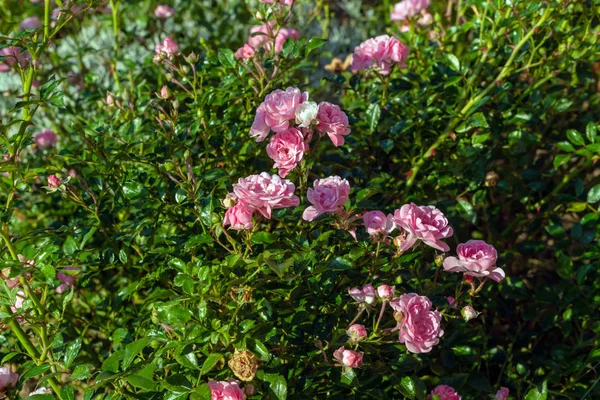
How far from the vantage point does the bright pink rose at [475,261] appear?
152 centimetres

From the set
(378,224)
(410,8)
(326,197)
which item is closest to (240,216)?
(326,197)

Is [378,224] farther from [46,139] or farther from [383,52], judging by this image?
[46,139]

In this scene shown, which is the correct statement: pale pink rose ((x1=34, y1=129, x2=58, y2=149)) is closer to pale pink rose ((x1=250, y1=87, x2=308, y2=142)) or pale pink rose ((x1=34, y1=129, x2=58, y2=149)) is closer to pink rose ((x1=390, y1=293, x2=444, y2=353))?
pale pink rose ((x1=250, y1=87, x2=308, y2=142))

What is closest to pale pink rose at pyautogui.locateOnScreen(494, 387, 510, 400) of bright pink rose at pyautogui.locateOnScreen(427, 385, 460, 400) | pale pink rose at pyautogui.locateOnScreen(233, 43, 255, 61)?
bright pink rose at pyautogui.locateOnScreen(427, 385, 460, 400)

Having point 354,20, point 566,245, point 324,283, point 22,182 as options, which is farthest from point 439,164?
point 354,20

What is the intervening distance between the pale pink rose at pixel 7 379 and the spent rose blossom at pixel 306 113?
91cm

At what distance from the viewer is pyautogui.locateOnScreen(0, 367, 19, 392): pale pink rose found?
5.19 feet

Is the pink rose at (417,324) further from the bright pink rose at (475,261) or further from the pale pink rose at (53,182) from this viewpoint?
the pale pink rose at (53,182)

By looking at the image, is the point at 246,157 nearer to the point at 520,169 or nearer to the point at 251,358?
the point at 251,358

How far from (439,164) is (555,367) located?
71 cm

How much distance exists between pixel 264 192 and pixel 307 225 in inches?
13.1

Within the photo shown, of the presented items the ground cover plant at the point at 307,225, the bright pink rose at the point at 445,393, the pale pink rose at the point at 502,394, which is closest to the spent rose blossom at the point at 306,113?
the ground cover plant at the point at 307,225

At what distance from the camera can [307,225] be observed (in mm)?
1742

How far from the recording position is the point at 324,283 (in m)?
1.59
